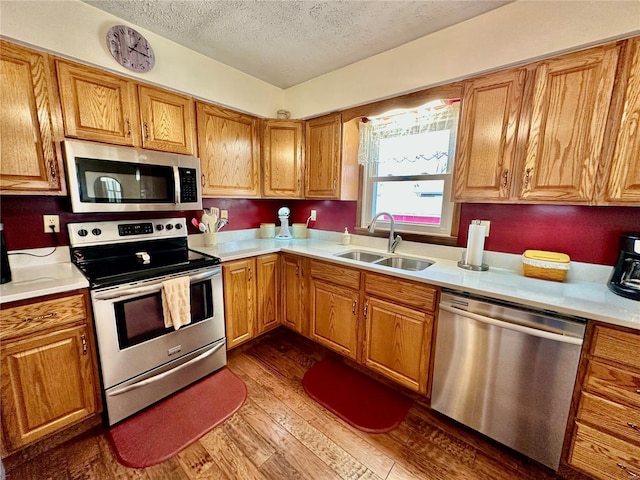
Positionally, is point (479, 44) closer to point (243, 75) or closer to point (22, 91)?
point (243, 75)

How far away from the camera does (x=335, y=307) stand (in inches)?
81.1

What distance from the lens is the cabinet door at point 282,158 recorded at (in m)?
2.49

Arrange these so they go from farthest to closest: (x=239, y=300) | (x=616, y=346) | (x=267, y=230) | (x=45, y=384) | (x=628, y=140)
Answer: (x=267, y=230), (x=239, y=300), (x=45, y=384), (x=628, y=140), (x=616, y=346)

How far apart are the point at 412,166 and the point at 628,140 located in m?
1.21

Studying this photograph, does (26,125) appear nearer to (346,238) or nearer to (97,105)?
(97,105)

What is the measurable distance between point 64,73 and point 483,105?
2.47 m

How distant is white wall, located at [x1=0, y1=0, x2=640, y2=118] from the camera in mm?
1263

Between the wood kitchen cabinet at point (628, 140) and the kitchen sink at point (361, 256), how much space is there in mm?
1398

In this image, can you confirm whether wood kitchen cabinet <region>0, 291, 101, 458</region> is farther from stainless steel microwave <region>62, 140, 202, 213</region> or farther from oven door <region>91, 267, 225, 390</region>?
stainless steel microwave <region>62, 140, 202, 213</region>

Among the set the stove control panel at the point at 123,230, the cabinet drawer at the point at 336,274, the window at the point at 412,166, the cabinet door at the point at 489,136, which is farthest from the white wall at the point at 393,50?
the cabinet drawer at the point at 336,274

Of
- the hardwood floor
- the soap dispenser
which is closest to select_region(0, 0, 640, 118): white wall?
the soap dispenser

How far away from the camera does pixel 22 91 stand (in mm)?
1348

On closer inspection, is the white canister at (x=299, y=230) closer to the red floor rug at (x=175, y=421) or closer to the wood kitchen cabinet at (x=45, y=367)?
the red floor rug at (x=175, y=421)

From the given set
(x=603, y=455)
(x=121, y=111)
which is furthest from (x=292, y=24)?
(x=603, y=455)
